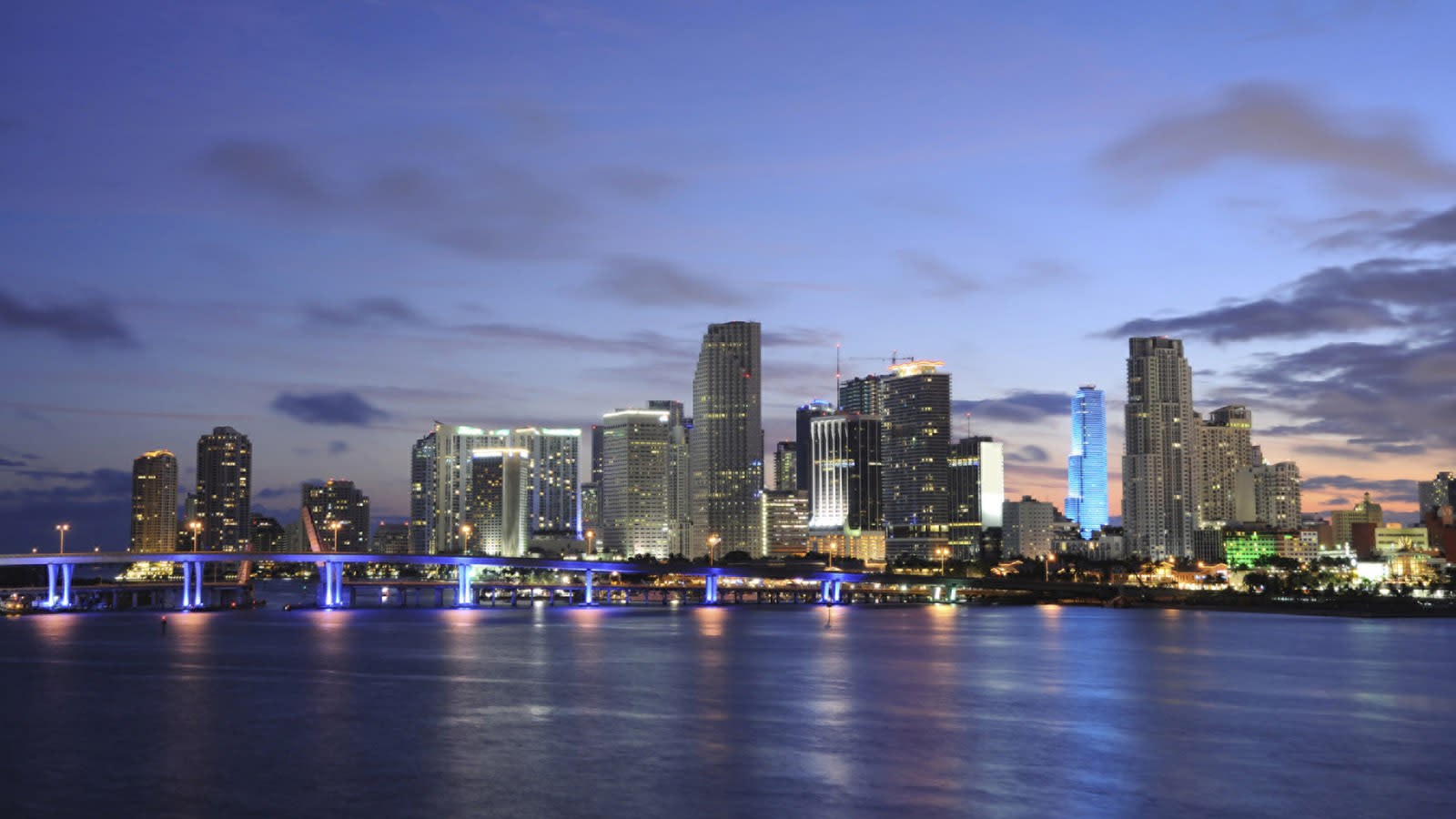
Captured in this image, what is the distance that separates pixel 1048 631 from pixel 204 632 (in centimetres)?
9849

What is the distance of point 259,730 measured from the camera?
59656 mm

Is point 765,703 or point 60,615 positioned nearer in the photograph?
point 765,703

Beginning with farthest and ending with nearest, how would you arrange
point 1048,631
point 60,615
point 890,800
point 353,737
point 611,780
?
point 60,615 → point 1048,631 → point 353,737 → point 611,780 → point 890,800

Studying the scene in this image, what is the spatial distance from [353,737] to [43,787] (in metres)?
14.2

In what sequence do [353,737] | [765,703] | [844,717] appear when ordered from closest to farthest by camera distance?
[353,737]
[844,717]
[765,703]

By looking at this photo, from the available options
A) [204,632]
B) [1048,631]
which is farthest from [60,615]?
[1048,631]

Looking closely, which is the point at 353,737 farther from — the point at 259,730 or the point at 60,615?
the point at 60,615

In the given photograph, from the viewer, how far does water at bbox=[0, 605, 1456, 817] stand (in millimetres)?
44906

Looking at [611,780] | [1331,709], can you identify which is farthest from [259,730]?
[1331,709]

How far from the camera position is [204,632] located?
142125mm

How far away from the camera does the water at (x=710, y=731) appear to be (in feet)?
147

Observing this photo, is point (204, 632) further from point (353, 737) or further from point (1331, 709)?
point (1331, 709)

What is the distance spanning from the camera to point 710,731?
60.8 meters

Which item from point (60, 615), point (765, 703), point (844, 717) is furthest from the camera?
point (60, 615)
